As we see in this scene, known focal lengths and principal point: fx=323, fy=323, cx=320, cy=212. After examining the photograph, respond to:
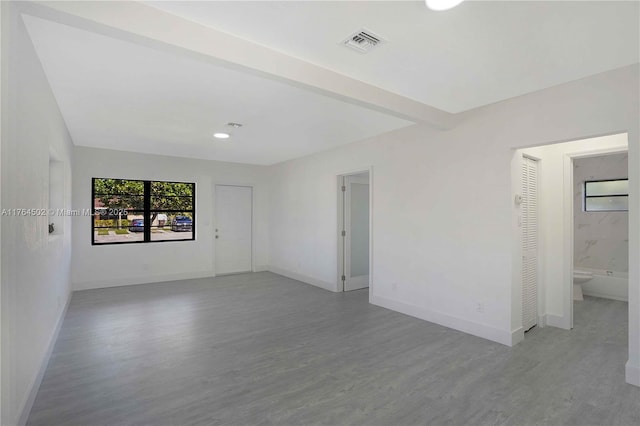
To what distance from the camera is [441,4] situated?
1776 millimetres

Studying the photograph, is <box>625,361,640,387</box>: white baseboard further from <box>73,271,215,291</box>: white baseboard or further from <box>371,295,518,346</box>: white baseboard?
<box>73,271,215,291</box>: white baseboard

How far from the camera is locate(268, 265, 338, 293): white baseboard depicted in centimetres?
583

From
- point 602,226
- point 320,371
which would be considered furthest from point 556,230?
point 320,371

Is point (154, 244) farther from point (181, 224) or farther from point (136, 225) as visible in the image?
point (181, 224)

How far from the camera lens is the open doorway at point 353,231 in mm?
5781

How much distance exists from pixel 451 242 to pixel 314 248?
2950mm

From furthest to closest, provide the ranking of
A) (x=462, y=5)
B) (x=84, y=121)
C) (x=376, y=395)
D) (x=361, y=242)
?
(x=361, y=242) < (x=84, y=121) < (x=376, y=395) < (x=462, y=5)

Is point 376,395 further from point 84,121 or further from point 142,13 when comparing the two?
point 84,121

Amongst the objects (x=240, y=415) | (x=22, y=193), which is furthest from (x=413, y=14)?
(x=240, y=415)

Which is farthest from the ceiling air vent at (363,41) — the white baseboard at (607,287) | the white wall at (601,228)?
the white baseboard at (607,287)

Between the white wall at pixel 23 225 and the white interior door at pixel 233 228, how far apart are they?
13.9 ft

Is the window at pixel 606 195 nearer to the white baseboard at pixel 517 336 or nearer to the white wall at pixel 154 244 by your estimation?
the white baseboard at pixel 517 336

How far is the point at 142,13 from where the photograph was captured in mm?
1851

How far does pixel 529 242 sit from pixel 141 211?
6.47 meters
